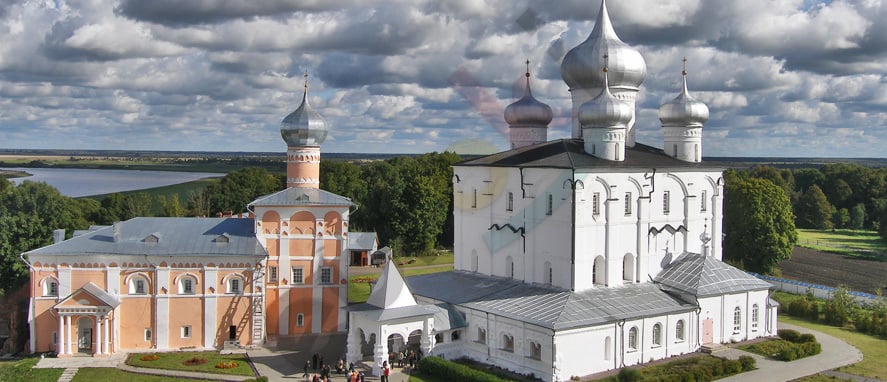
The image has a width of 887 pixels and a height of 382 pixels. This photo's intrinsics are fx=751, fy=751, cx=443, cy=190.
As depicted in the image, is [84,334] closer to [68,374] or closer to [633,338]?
[68,374]

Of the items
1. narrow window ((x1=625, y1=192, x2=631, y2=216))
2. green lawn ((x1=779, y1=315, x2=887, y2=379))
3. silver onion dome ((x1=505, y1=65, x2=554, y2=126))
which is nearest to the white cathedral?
narrow window ((x1=625, y1=192, x2=631, y2=216))

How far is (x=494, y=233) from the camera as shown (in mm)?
30156

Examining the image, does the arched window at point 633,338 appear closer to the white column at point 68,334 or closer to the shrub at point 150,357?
the shrub at point 150,357

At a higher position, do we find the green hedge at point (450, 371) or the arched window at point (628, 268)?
the arched window at point (628, 268)

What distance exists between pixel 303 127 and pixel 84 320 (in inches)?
444

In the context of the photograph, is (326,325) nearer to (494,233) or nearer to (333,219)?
(333,219)

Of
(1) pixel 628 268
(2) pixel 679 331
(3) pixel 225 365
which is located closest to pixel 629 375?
(2) pixel 679 331

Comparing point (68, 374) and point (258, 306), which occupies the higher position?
point (258, 306)

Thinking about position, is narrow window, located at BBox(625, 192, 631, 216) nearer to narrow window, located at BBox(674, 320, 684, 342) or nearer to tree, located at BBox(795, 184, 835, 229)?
narrow window, located at BBox(674, 320, 684, 342)

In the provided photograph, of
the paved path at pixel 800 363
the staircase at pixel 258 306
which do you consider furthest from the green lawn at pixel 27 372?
the paved path at pixel 800 363

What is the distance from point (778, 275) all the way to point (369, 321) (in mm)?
33233

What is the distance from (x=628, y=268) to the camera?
28797mm

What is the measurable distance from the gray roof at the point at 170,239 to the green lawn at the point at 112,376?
15.6 ft

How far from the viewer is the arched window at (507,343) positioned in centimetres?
2579
